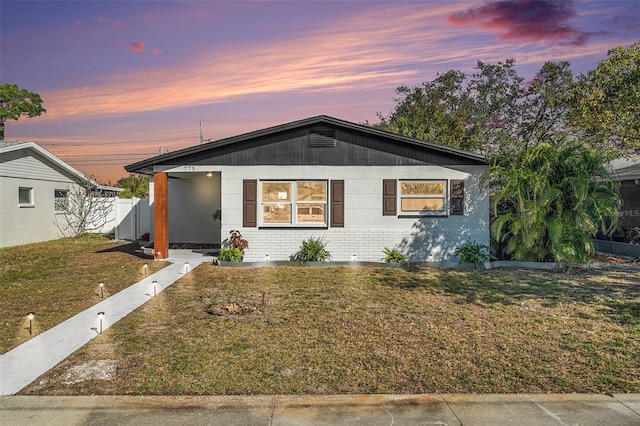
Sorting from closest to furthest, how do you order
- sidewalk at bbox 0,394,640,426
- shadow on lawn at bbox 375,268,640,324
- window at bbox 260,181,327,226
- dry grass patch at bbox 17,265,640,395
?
sidewalk at bbox 0,394,640,426 < dry grass patch at bbox 17,265,640,395 < shadow on lawn at bbox 375,268,640,324 < window at bbox 260,181,327,226

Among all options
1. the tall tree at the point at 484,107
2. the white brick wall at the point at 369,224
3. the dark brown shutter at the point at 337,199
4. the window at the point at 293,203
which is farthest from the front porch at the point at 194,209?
the tall tree at the point at 484,107

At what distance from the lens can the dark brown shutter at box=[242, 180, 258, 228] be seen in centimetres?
1234

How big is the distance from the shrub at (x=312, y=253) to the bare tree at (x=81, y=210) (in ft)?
45.0

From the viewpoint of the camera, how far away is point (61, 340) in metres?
5.78

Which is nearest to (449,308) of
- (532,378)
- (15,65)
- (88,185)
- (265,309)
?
(532,378)

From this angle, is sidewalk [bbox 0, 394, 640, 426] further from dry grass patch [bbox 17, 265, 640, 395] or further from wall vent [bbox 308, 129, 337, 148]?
wall vent [bbox 308, 129, 337, 148]

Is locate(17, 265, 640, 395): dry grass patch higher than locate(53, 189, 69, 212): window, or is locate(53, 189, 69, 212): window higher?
locate(53, 189, 69, 212): window

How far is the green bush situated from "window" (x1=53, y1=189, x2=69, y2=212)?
12.6 meters

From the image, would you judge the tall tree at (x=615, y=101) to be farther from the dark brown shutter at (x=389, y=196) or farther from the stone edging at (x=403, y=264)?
the dark brown shutter at (x=389, y=196)

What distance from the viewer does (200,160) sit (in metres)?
12.5

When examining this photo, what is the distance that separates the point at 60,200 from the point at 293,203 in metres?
14.5

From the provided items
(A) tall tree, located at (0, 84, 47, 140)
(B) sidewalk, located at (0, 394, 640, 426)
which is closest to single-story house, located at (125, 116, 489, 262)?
(B) sidewalk, located at (0, 394, 640, 426)

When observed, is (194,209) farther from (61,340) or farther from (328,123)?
(61,340)

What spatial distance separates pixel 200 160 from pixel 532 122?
25.6 metres
